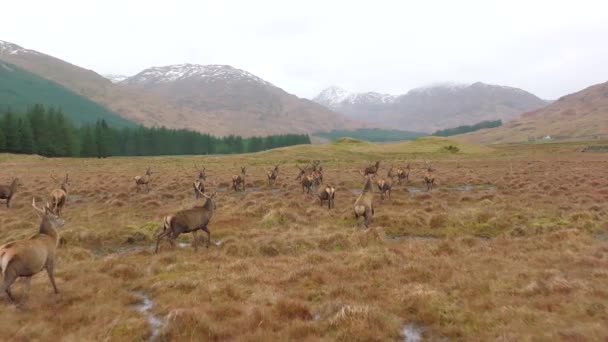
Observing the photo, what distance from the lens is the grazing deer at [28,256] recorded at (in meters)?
8.90

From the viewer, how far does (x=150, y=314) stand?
9.21 m

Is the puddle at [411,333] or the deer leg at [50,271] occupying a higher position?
the deer leg at [50,271]

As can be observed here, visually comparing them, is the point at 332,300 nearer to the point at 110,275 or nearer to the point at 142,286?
the point at 142,286

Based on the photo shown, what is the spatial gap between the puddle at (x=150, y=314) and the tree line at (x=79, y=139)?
88.4 meters

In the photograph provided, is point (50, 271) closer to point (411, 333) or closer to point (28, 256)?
point (28, 256)

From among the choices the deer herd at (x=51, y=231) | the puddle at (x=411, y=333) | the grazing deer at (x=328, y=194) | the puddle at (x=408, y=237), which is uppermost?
the deer herd at (x=51, y=231)

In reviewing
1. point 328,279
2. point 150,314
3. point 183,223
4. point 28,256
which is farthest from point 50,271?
point 328,279

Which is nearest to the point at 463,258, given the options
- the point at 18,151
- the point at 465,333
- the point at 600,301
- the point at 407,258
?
the point at 407,258

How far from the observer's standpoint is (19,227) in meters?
18.7

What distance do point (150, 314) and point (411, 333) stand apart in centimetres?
566

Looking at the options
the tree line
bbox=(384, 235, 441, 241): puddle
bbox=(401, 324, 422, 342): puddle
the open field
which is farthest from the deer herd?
the tree line

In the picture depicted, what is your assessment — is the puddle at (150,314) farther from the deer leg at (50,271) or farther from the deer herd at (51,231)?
the deer herd at (51,231)

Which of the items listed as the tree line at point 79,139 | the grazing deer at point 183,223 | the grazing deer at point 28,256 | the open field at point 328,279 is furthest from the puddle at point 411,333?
the tree line at point 79,139

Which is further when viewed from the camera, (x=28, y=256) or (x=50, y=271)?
(x=50, y=271)
